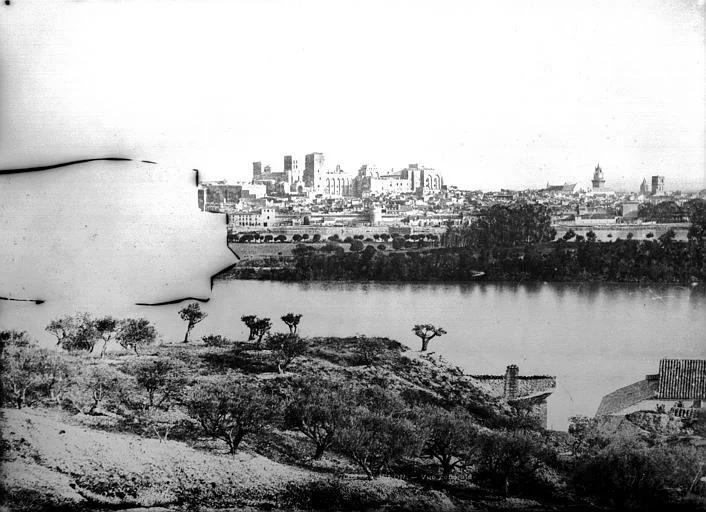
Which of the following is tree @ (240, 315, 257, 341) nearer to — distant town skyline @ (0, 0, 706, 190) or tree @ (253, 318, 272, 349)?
tree @ (253, 318, 272, 349)

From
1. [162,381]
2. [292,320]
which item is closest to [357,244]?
[292,320]

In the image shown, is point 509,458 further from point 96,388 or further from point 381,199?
point 96,388

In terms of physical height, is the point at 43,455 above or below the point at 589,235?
below

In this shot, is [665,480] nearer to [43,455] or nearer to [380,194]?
[380,194]

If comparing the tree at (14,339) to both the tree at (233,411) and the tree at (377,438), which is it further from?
the tree at (377,438)

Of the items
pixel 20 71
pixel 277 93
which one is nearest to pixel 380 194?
pixel 277 93

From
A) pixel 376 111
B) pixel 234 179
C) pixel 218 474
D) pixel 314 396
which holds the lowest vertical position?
pixel 218 474
